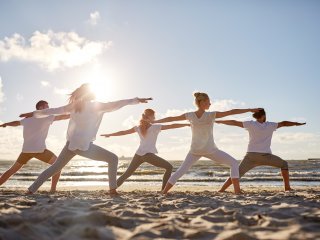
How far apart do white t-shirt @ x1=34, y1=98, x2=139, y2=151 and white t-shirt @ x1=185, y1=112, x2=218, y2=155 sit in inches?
53.2

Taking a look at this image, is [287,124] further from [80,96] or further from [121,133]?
[80,96]

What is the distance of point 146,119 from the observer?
342 inches

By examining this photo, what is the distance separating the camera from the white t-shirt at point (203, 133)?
Answer: 23.5ft

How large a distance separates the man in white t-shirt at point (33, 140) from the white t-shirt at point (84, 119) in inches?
48.1

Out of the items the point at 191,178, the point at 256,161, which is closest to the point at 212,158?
the point at 256,161

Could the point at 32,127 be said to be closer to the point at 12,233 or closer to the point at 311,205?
the point at 12,233

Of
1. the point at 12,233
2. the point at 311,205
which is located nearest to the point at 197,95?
the point at 311,205

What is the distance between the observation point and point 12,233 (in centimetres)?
313

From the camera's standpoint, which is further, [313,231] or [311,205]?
[311,205]

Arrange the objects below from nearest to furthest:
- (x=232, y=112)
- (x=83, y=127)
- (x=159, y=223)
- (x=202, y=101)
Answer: (x=159, y=223)
(x=83, y=127)
(x=232, y=112)
(x=202, y=101)

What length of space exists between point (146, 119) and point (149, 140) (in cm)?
54

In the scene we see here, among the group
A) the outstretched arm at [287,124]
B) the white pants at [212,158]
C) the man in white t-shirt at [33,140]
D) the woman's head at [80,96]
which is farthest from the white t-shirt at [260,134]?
the man in white t-shirt at [33,140]

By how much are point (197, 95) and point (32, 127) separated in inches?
153

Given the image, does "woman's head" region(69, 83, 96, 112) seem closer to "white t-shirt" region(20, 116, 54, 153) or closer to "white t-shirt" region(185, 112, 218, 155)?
"white t-shirt" region(20, 116, 54, 153)
